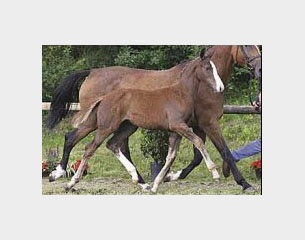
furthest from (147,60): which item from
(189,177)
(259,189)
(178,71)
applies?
(259,189)

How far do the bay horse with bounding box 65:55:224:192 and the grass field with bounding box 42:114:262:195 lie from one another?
0.35 m

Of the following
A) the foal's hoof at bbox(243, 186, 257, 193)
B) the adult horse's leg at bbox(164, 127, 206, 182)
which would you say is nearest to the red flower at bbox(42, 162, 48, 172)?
the adult horse's leg at bbox(164, 127, 206, 182)

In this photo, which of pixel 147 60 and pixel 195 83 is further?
pixel 147 60

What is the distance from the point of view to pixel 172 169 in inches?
301

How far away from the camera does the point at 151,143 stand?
7410 millimetres

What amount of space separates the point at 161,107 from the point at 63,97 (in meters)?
1.13

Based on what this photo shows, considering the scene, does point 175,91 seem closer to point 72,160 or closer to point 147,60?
point 147,60

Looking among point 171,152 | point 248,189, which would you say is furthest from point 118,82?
point 248,189

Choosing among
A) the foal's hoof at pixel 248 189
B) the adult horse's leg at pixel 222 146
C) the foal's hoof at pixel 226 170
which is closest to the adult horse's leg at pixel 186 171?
the foal's hoof at pixel 226 170

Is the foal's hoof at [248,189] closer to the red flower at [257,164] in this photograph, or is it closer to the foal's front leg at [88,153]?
the red flower at [257,164]

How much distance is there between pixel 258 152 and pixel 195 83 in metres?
1.11

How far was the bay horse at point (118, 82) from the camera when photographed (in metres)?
6.99

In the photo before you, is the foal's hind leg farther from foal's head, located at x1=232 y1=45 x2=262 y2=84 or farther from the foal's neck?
foal's head, located at x1=232 y1=45 x2=262 y2=84

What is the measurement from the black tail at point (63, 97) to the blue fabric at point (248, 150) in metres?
1.70
